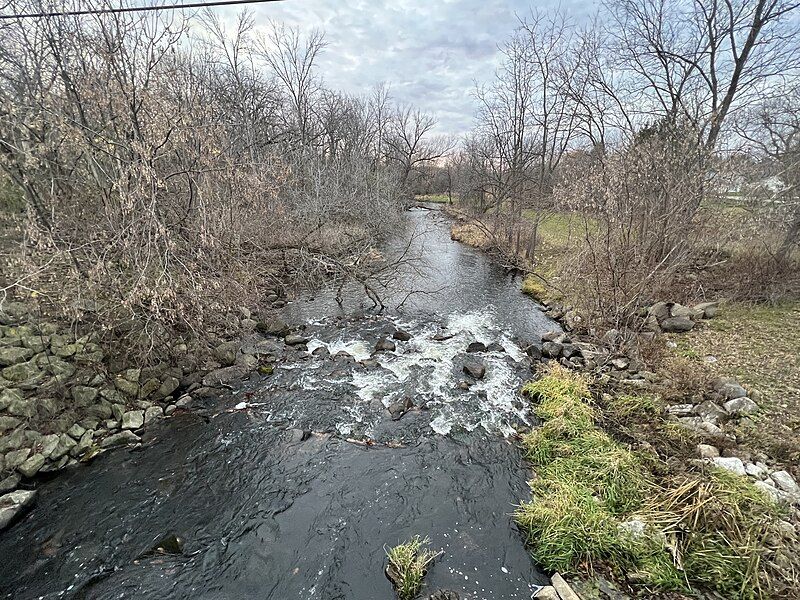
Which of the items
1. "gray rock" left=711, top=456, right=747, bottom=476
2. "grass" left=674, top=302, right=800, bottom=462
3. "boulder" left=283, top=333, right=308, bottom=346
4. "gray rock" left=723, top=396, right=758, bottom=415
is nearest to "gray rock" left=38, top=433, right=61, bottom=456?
"boulder" left=283, top=333, right=308, bottom=346

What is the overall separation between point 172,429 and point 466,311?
29.3 ft

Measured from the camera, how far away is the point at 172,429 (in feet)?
21.5

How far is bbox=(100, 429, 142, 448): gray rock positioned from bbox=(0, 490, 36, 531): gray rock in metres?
1.04

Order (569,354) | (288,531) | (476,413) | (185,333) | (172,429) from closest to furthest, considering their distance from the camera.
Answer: (288,531) < (172,429) < (476,413) < (185,333) < (569,354)

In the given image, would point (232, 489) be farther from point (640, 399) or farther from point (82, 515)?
point (640, 399)

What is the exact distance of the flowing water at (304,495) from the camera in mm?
4246

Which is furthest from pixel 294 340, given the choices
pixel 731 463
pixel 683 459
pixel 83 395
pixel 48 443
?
pixel 731 463

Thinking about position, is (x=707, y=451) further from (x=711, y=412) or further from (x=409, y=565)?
(x=409, y=565)

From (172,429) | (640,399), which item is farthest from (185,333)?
(640,399)

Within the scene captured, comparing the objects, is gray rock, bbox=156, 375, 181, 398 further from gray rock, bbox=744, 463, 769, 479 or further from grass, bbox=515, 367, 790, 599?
gray rock, bbox=744, 463, 769, 479

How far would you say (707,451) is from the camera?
17.5 feet

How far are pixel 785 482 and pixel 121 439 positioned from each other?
379 inches

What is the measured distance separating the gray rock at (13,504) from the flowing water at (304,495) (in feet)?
0.41

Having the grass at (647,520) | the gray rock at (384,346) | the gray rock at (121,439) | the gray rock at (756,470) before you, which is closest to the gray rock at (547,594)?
the grass at (647,520)
